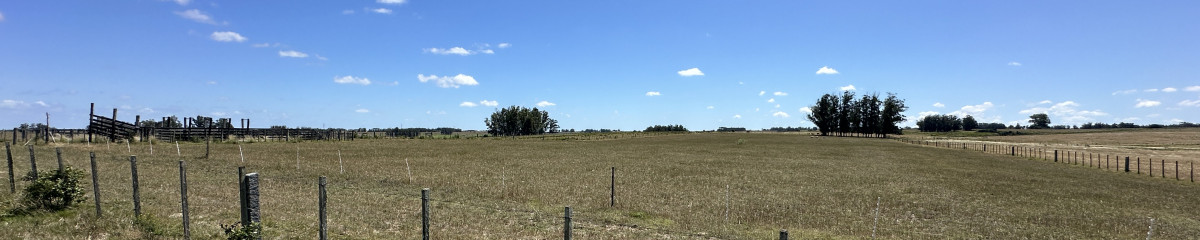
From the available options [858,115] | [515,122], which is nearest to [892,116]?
[858,115]

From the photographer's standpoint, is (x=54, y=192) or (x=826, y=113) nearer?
(x=54, y=192)

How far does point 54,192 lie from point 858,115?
5806 inches

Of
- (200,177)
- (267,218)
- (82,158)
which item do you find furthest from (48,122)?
(267,218)

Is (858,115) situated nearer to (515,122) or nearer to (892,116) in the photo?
(892,116)

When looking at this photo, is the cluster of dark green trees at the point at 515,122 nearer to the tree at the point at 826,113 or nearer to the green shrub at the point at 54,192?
the tree at the point at 826,113

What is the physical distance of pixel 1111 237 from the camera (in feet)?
42.7

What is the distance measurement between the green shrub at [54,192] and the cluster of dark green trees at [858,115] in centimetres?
14188

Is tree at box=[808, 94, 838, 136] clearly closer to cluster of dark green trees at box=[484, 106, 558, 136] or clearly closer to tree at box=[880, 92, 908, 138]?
tree at box=[880, 92, 908, 138]

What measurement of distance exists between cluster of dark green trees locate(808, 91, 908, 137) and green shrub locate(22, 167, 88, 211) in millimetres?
141881

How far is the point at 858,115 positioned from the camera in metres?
136

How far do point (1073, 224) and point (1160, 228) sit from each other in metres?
2.60

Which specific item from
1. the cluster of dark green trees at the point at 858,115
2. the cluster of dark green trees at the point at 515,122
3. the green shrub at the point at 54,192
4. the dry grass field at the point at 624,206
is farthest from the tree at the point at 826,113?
the green shrub at the point at 54,192

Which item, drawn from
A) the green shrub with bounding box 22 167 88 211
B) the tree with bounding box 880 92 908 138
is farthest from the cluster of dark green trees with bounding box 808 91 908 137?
the green shrub with bounding box 22 167 88 211

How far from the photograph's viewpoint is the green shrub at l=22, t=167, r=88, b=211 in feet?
31.9
